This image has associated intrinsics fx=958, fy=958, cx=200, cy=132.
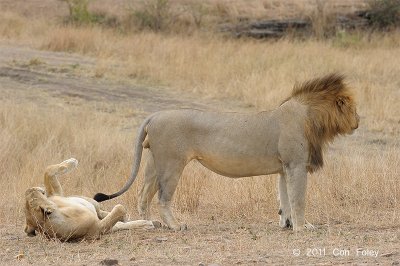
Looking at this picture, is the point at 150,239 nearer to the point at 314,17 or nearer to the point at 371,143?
the point at 371,143

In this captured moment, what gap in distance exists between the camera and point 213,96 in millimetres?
16156

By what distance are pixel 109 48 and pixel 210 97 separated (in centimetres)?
479

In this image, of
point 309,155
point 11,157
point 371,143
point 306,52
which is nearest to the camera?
point 309,155

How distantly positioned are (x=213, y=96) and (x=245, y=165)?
28.8ft

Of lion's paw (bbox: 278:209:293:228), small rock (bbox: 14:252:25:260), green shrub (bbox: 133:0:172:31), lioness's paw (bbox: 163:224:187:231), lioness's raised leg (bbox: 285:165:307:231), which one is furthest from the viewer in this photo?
green shrub (bbox: 133:0:172:31)

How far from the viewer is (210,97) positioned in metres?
16.1

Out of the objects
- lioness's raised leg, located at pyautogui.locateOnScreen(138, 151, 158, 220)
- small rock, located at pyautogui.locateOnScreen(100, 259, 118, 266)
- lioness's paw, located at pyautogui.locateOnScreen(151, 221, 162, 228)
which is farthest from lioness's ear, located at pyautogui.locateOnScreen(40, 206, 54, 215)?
small rock, located at pyautogui.locateOnScreen(100, 259, 118, 266)

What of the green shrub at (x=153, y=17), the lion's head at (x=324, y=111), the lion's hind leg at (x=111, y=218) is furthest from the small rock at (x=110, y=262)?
the green shrub at (x=153, y=17)

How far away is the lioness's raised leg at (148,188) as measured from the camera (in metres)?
7.63

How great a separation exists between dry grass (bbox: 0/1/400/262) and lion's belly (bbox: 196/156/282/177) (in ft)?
2.46

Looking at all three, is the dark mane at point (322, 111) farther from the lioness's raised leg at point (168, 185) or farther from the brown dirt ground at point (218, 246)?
the lioness's raised leg at point (168, 185)

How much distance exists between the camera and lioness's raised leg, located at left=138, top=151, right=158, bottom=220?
7.63 meters

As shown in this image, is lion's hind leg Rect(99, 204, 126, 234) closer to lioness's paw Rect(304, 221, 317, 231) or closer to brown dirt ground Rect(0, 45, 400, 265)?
brown dirt ground Rect(0, 45, 400, 265)

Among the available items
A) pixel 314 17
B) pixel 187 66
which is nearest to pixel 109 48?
pixel 187 66
